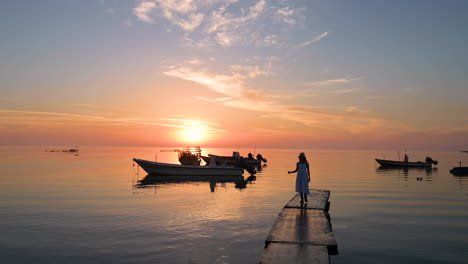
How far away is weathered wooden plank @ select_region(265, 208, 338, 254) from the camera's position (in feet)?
32.7

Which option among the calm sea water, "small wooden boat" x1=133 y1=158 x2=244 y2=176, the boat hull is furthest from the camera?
the boat hull

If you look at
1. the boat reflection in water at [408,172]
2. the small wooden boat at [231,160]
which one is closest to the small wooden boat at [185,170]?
A: the small wooden boat at [231,160]

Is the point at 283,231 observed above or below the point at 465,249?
above

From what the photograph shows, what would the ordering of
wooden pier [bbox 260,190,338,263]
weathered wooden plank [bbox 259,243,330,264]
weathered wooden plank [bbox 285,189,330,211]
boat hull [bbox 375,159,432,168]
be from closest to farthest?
weathered wooden plank [bbox 259,243,330,264] < wooden pier [bbox 260,190,338,263] < weathered wooden plank [bbox 285,189,330,211] < boat hull [bbox 375,159,432,168]

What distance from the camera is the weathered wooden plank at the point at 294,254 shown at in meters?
8.20

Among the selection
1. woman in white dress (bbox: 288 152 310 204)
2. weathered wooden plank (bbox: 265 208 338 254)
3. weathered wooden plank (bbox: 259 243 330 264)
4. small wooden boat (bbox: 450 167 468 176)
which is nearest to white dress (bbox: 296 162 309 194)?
woman in white dress (bbox: 288 152 310 204)

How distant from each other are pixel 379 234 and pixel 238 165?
40.5 meters

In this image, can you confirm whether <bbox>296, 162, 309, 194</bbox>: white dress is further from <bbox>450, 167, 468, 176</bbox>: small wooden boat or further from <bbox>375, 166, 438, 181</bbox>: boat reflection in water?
<bbox>450, 167, 468, 176</bbox>: small wooden boat

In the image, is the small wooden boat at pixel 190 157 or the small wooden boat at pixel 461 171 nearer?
the small wooden boat at pixel 461 171

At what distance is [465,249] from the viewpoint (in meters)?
12.6

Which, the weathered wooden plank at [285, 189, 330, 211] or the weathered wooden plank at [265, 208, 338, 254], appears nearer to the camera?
the weathered wooden plank at [265, 208, 338, 254]

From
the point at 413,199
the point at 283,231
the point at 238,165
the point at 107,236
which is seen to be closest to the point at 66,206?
the point at 107,236

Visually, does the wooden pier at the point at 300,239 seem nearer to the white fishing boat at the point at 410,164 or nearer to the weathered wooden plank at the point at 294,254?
the weathered wooden plank at the point at 294,254

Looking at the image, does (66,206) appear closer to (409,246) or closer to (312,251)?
(312,251)
